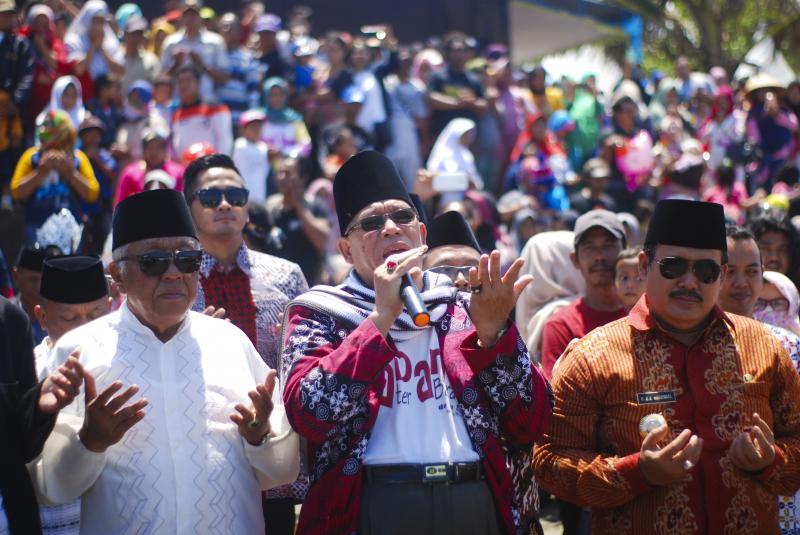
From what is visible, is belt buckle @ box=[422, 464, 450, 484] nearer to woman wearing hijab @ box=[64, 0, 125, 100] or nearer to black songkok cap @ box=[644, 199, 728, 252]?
black songkok cap @ box=[644, 199, 728, 252]

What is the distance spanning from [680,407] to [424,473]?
1.03 meters

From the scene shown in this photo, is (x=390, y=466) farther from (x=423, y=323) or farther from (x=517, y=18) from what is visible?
(x=517, y=18)

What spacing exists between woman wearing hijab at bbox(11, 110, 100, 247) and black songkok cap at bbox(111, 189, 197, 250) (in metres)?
4.95

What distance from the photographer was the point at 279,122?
12.9 metres

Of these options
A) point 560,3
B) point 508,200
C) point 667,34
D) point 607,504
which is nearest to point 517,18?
point 560,3

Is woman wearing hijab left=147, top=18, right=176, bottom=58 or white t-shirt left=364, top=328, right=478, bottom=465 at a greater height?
woman wearing hijab left=147, top=18, right=176, bottom=58

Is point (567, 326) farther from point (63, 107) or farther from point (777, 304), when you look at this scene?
point (63, 107)

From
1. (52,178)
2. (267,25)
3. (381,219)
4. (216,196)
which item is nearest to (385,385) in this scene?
(381,219)

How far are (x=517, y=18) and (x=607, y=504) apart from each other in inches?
853

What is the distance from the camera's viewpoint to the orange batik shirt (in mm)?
4094

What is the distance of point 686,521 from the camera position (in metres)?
4.08

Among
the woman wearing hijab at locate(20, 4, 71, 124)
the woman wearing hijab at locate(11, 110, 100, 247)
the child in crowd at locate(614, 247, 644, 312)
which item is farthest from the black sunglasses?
the woman wearing hijab at locate(20, 4, 71, 124)

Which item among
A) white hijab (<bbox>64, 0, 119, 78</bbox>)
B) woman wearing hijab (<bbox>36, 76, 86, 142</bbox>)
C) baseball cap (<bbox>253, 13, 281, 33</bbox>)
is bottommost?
woman wearing hijab (<bbox>36, 76, 86, 142</bbox>)

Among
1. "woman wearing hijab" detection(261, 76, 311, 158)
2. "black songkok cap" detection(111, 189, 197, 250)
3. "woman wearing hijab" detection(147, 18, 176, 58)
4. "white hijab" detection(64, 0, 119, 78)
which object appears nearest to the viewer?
"black songkok cap" detection(111, 189, 197, 250)
